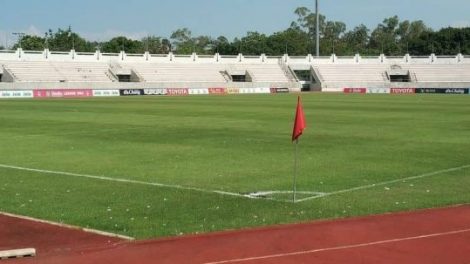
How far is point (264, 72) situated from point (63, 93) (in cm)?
4110

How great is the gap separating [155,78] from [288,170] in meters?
78.6

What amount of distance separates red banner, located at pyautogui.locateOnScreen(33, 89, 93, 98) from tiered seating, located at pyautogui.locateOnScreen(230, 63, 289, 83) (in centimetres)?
3504

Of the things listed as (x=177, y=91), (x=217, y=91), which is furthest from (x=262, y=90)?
(x=177, y=91)

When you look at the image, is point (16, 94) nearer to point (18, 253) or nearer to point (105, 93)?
point (105, 93)

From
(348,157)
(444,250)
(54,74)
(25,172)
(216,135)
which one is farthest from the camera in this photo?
(54,74)

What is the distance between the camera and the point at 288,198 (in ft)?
38.4

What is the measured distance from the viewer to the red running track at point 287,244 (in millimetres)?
7605

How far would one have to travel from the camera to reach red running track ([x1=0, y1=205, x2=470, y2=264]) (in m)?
7.61

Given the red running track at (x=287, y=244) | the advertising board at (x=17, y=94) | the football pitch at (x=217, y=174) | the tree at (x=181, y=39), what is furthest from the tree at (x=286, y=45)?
the red running track at (x=287, y=244)

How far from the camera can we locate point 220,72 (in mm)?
101562

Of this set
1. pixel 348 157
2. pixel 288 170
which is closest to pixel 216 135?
pixel 348 157

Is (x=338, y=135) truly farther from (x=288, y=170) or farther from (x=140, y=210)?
(x=140, y=210)

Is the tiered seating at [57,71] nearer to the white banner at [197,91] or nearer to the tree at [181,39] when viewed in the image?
the white banner at [197,91]

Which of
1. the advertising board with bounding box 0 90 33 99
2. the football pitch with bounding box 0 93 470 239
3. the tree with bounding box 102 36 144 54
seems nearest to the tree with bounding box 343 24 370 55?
the tree with bounding box 102 36 144 54
